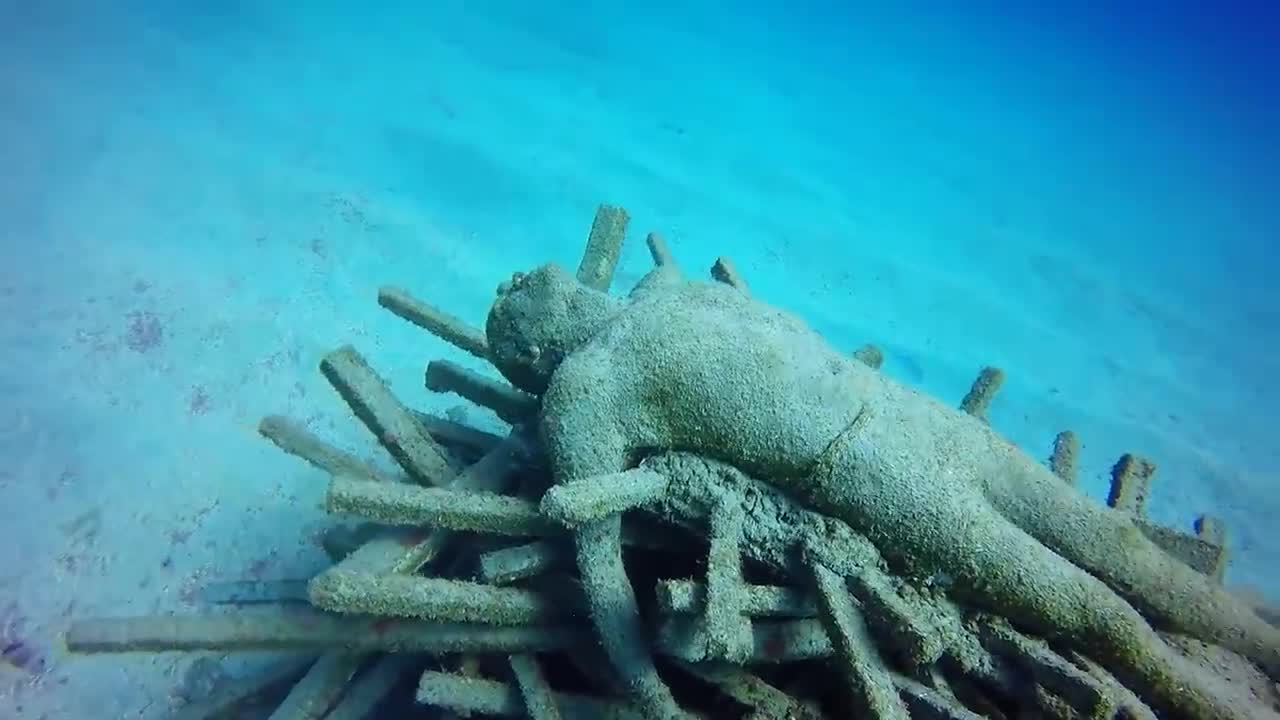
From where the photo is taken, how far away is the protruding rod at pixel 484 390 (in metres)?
3.79

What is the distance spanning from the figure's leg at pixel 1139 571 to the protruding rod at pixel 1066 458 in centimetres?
119

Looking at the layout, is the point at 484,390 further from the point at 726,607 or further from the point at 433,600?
the point at 726,607

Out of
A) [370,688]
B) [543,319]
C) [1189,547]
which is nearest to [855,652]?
[1189,547]

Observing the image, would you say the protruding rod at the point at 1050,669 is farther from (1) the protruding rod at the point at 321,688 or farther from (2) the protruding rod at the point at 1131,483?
(1) the protruding rod at the point at 321,688

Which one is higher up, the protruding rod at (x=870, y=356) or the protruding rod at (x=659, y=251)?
the protruding rod at (x=870, y=356)

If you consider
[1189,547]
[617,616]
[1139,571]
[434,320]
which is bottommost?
[617,616]

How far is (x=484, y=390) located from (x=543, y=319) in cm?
86

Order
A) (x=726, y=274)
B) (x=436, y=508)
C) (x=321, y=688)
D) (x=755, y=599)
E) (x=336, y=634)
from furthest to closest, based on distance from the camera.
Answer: (x=726, y=274) < (x=321, y=688) < (x=336, y=634) < (x=436, y=508) < (x=755, y=599)

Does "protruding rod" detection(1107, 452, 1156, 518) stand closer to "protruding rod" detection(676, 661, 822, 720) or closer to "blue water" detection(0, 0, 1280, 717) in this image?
"protruding rod" detection(676, 661, 822, 720)

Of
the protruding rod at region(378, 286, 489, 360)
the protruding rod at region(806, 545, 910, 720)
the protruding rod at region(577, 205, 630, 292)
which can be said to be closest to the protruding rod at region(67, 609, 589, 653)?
the protruding rod at region(806, 545, 910, 720)

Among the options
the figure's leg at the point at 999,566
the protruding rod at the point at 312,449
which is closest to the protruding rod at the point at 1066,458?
the figure's leg at the point at 999,566

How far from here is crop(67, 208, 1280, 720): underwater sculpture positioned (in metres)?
2.35

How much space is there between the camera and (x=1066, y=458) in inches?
150

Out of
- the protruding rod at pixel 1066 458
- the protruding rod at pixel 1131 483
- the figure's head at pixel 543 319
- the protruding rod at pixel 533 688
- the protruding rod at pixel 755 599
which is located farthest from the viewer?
the protruding rod at pixel 1066 458
